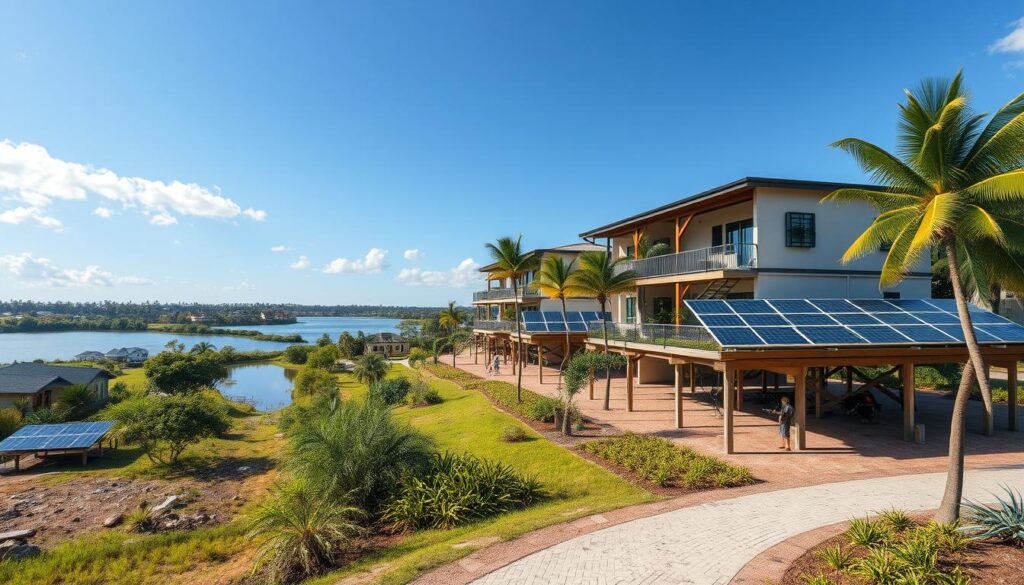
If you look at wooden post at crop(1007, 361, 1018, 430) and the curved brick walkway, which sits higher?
wooden post at crop(1007, 361, 1018, 430)

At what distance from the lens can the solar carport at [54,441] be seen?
19688 millimetres

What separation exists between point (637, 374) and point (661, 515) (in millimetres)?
20886

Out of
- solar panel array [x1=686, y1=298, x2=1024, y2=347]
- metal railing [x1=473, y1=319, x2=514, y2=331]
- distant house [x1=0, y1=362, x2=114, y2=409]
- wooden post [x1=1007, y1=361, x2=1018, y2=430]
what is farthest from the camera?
metal railing [x1=473, y1=319, x2=514, y2=331]

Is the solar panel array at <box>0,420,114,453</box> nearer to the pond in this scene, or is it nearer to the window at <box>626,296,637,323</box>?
the pond

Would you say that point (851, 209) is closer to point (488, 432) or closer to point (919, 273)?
point (919, 273)

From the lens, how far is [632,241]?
29281 mm

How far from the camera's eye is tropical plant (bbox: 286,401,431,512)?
1141 centimetres

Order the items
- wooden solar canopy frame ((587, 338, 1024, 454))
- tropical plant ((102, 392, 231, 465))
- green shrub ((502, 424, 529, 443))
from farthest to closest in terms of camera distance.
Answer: tropical plant ((102, 392, 231, 465)) < green shrub ((502, 424, 529, 443)) < wooden solar canopy frame ((587, 338, 1024, 454))

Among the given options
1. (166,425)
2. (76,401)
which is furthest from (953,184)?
(76,401)

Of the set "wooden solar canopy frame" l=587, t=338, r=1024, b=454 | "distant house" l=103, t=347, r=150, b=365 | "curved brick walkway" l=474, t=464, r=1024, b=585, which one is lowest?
"distant house" l=103, t=347, r=150, b=365

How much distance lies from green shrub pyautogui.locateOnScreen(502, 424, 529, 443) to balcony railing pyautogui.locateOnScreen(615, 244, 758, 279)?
9863 mm

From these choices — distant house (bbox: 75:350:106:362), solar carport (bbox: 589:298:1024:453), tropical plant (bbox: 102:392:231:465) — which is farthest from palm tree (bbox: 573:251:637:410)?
distant house (bbox: 75:350:106:362)

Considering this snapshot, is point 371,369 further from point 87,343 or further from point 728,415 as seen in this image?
point 87,343

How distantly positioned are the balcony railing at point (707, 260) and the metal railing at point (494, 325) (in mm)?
15278
